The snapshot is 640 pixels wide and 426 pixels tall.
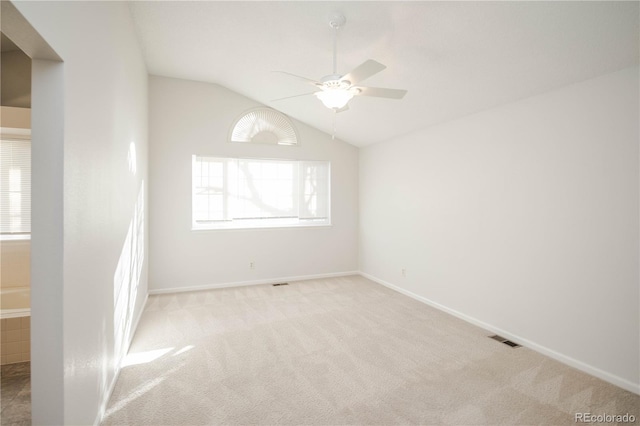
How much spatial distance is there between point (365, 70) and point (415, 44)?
0.87 meters

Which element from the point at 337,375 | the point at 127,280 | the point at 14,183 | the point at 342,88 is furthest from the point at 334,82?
the point at 14,183

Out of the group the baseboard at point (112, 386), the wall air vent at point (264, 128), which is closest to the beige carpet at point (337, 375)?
the baseboard at point (112, 386)

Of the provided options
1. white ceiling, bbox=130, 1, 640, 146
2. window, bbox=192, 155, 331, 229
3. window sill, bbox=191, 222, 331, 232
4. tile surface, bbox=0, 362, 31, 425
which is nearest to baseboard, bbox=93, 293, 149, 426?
tile surface, bbox=0, 362, 31, 425

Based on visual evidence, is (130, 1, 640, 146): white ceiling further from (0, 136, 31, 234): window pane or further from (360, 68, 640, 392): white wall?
(0, 136, 31, 234): window pane

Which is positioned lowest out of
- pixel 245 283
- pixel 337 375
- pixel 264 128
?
pixel 337 375

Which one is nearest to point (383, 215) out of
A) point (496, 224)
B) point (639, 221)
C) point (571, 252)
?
point (496, 224)

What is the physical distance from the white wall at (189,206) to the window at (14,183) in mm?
1669

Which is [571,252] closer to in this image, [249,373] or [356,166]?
[249,373]

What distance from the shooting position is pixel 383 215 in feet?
16.9

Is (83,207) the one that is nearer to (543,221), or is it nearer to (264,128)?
(543,221)

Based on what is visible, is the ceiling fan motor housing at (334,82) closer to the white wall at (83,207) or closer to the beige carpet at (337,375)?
the white wall at (83,207)

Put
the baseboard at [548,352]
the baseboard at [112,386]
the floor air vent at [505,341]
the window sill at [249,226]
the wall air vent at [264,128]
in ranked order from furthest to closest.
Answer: the wall air vent at [264,128]
the window sill at [249,226]
the floor air vent at [505,341]
the baseboard at [548,352]
the baseboard at [112,386]

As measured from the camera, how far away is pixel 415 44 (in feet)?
8.68

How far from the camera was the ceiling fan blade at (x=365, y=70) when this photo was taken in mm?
2011
